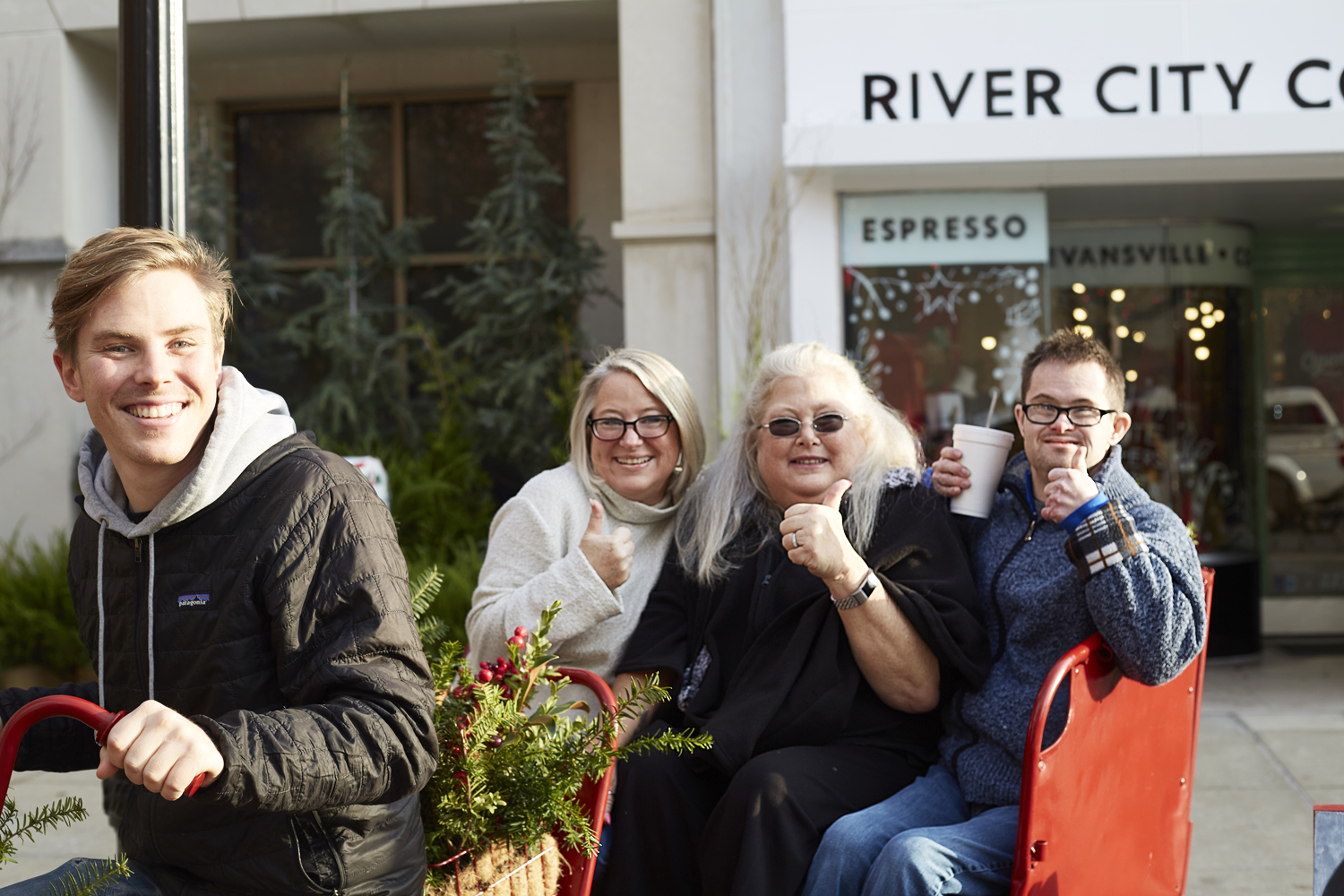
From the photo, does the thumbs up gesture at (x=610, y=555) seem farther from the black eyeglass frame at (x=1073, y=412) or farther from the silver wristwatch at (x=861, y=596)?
the black eyeglass frame at (x=1073, y=412)

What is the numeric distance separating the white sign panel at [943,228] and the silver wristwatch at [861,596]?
13.6 ft

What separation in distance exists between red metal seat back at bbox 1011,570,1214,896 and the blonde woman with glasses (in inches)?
40.7

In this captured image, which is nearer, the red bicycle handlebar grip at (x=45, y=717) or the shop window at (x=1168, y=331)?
the red bicycle handlebar grip at (x=45, y=717)

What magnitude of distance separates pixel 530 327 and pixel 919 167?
2.53 metres

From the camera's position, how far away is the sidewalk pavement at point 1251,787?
12.8 ft

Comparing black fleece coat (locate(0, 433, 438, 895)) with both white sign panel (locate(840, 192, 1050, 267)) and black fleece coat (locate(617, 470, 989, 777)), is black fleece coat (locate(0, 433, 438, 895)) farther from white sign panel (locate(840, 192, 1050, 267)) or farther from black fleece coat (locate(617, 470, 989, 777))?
white sign panel (locate(840, 192, 1050, 267))

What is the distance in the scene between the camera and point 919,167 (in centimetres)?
603

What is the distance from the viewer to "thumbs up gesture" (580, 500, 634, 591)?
2.64 m

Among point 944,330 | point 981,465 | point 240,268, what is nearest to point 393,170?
point 240,268

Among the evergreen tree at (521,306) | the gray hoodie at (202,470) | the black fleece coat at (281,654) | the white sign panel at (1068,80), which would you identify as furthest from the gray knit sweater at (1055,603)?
the evergreen tree at (521,306)

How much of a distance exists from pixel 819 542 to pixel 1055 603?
0.58 meters

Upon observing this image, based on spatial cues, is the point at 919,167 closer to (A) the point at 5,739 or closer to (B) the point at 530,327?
(B) the point at 530,327

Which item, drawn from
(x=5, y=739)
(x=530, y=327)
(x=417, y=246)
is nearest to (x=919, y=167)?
(x=530, y=327)

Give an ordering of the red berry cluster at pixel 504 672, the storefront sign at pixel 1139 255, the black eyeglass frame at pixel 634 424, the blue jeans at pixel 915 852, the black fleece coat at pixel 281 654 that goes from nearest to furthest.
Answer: the black fleece coat at pixel 281 654, the red berry cluster at pixel 504 672, the blue jeans at pixel 915 852, the black eyeglass frame at pixel 634 424, the storefront sign at pixel 1139 255
